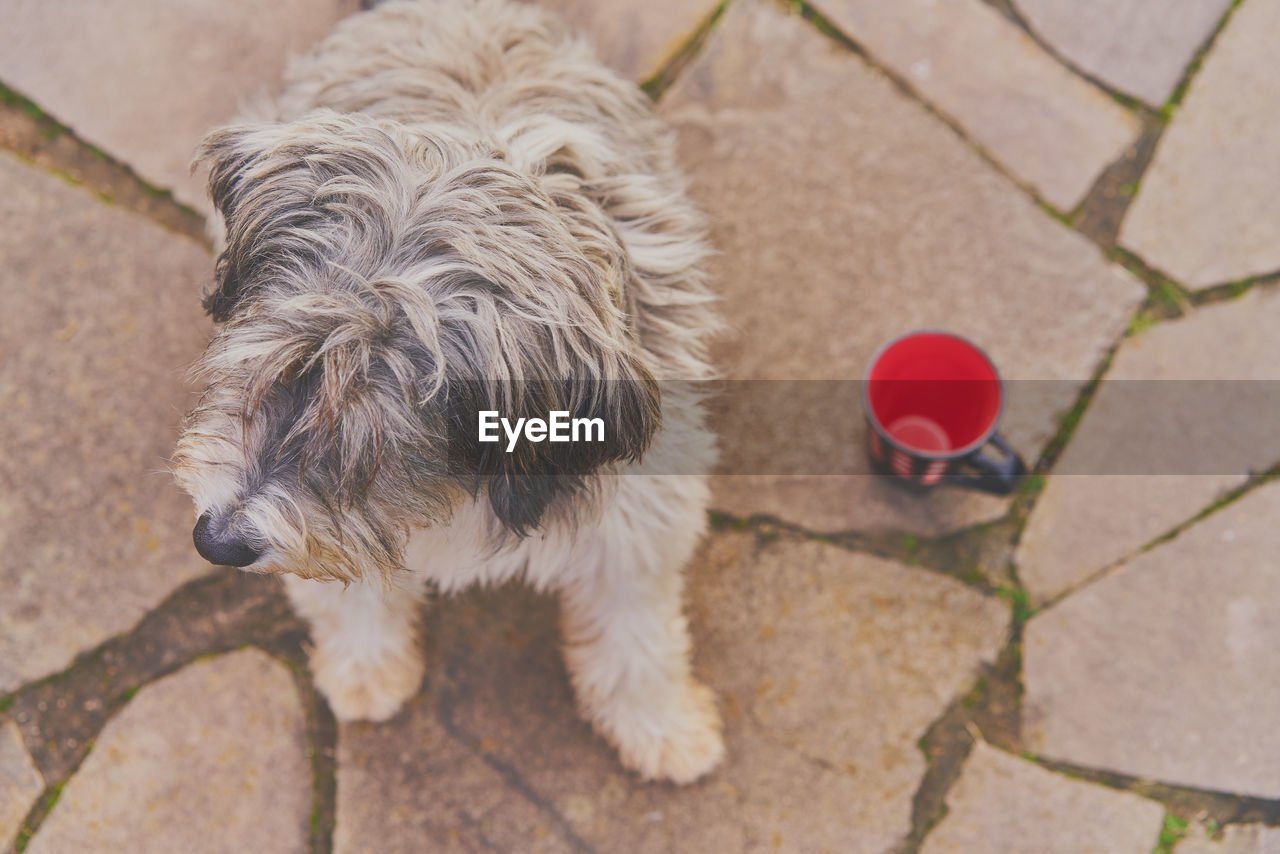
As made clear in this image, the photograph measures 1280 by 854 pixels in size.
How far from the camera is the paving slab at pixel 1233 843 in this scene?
2975 millimetres

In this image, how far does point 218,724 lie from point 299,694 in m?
0.28

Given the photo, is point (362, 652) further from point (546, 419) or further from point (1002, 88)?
point (1002, 88)

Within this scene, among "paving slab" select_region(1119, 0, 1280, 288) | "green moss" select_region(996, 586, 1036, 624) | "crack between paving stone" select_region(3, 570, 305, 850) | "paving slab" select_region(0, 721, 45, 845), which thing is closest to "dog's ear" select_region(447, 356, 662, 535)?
"crack between paving stone" select_region(3, 570, 305, 850)

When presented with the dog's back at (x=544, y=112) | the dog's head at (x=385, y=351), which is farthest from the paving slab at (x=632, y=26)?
the dog's head at (x=385, y=351)

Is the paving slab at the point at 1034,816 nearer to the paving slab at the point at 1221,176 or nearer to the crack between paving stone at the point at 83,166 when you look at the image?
the paving slab at the point at 1221,176

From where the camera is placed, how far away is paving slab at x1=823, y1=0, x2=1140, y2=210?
10.9 ft

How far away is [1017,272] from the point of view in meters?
3.28

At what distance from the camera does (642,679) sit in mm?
2812

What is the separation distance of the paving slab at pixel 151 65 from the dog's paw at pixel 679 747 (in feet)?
8.26

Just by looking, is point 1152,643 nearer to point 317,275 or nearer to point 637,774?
point 637,774

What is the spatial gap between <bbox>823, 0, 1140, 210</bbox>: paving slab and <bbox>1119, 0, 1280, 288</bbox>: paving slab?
8.4 inches

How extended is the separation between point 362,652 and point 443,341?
1.54 metres

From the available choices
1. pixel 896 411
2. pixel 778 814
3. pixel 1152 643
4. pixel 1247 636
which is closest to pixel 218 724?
pixel 778 814

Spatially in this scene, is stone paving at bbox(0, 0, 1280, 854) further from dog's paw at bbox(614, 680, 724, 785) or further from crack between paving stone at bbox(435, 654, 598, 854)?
dog's paw at bbox(614, 680, 724, 785)
